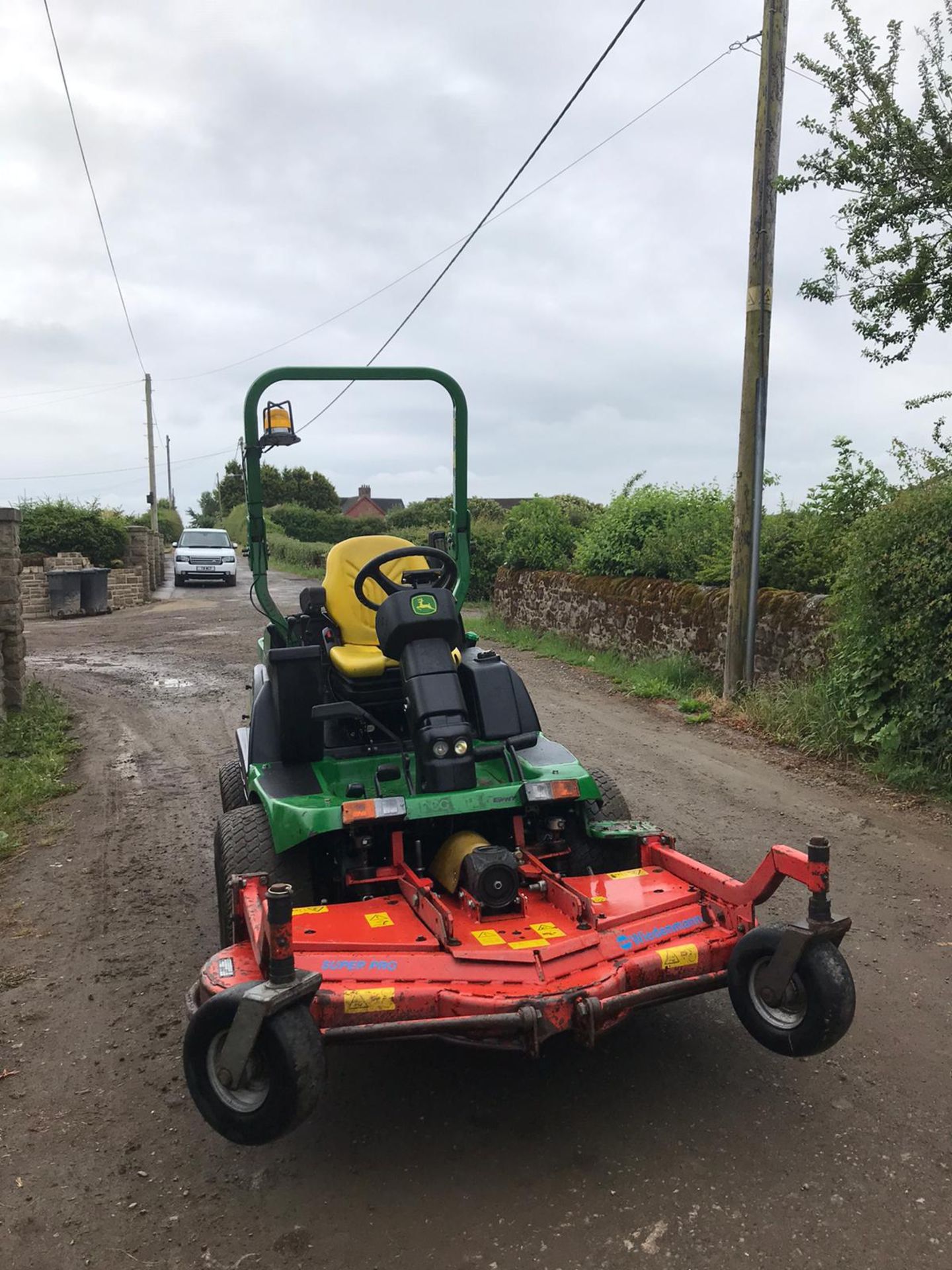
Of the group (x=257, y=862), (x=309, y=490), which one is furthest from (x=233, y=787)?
(x=309, y=490)

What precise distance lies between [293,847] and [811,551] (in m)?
6.77

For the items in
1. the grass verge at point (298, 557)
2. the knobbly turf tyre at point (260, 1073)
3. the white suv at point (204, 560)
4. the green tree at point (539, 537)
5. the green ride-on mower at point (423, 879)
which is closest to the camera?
the knobbly turf tyre at point (260, 1073)

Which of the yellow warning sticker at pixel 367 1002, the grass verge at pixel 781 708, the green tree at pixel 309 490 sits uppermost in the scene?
the green tree at pixel 309 490

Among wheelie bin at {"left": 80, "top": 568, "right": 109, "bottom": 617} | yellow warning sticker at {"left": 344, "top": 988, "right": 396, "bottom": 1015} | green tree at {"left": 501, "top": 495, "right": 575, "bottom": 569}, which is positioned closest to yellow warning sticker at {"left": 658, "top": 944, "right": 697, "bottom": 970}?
yellow warning sticker at {"left": 344, "top": 988, "right": 396, "bottom": 1015}

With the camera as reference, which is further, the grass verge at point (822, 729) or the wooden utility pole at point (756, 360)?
the wooden utility pole at point (756, 360)

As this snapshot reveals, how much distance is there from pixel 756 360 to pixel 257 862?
22.3 ft

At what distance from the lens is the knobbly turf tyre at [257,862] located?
12.7 ft

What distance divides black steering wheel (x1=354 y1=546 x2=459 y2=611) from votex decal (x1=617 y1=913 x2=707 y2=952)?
166 centimetres

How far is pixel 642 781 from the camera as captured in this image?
709 cm

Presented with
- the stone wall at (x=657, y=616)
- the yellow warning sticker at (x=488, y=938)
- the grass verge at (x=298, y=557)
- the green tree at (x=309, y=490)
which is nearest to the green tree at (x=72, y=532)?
the grass verge at (x=298, y=557)

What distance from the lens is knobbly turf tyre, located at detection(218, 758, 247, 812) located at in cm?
524

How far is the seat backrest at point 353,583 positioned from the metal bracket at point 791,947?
94.2 inches

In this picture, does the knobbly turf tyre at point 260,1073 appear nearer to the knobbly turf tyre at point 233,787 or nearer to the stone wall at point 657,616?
the knobbly turf tyre at point 233,787

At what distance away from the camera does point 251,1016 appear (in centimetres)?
259
